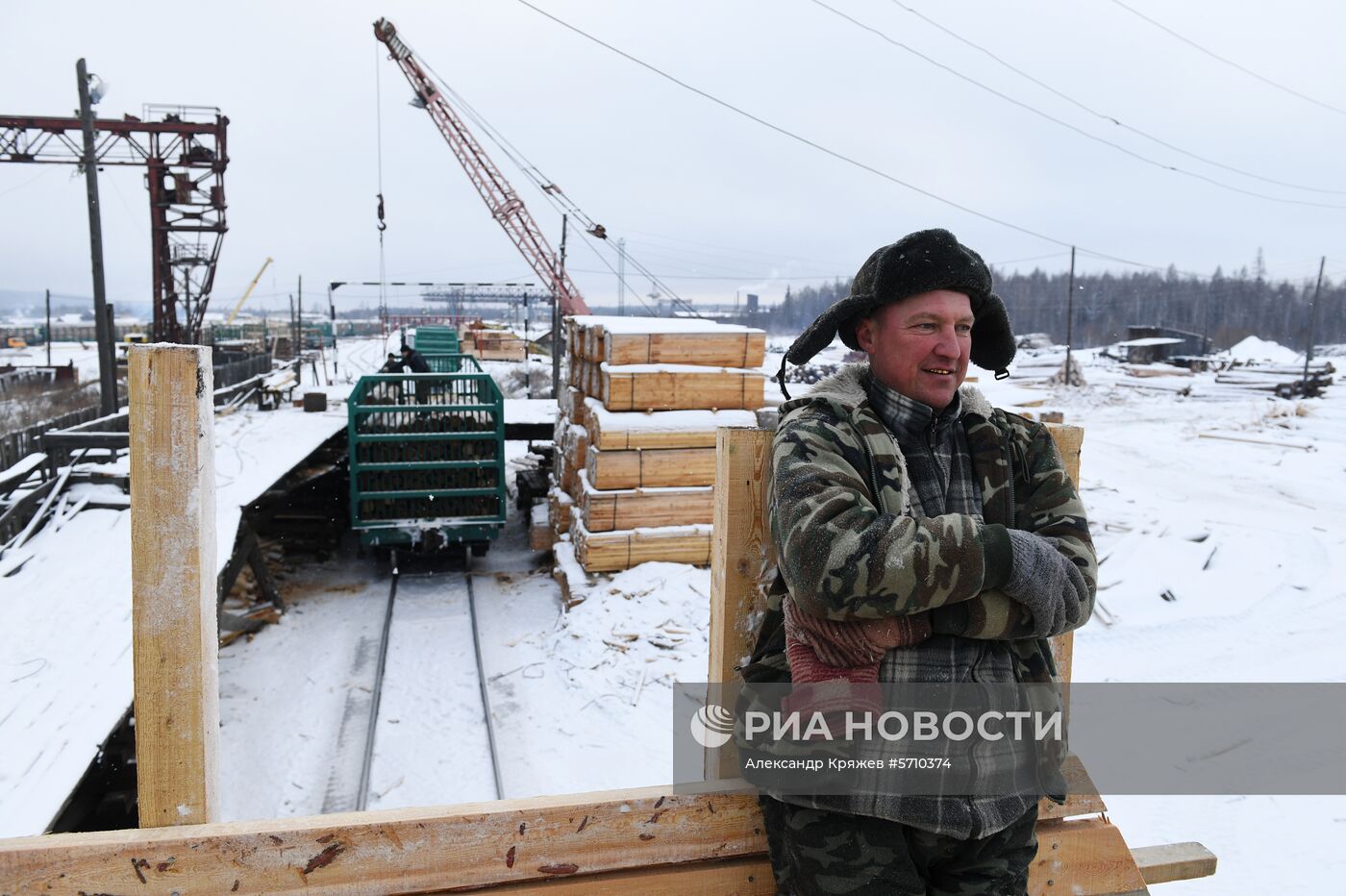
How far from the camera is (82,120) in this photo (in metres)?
14.0

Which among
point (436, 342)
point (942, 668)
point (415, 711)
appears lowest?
point (415, 711)

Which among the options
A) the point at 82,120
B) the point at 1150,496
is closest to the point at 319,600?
the point at 82,120

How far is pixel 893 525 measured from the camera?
1.73 meters

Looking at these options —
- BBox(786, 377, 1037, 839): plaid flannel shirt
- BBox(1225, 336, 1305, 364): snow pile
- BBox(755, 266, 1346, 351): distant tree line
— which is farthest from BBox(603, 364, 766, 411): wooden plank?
BBox(755, 266, 1346, 351): distant tree line

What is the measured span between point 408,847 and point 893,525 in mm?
1278

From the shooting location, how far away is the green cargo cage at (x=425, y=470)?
11.5 m

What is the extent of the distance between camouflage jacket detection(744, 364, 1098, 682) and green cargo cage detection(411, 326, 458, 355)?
2294 cm

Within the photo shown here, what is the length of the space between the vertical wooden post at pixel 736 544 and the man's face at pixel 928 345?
36 centimetres

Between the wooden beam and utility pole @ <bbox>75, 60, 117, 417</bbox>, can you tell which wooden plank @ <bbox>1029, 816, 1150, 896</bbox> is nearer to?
the wooden beam

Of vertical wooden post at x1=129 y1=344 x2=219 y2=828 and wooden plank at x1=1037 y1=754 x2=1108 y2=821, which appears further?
wooden plank at x1=1037 y1=754 x2=1108 y2=821

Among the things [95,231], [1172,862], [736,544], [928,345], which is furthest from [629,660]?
[95,231]

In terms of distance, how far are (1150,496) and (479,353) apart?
84.3 feet

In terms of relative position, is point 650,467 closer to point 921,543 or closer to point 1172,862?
point 1172,862

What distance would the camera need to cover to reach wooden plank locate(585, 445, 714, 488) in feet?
31.9
